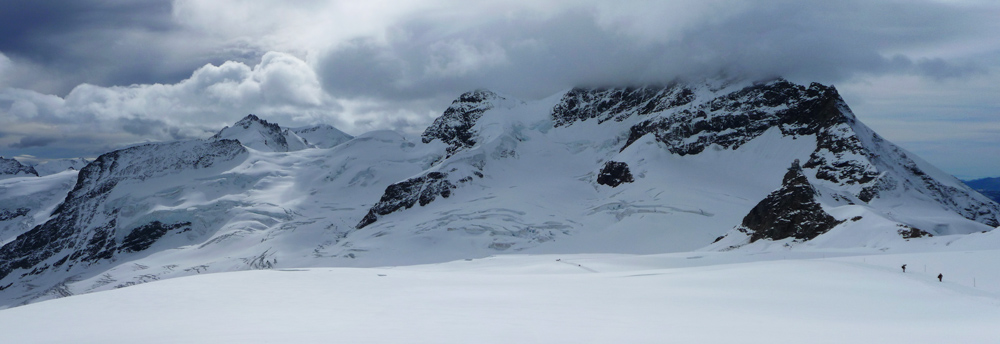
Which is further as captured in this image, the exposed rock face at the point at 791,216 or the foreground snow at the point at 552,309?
the exposed rock face at the point at 791,216

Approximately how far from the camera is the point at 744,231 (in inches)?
4082

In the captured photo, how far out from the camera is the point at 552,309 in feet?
87.0

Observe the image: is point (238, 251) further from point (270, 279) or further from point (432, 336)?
point (432, 336)

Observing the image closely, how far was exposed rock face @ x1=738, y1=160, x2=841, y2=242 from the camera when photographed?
89.2m

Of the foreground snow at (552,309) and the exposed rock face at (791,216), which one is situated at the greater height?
the exposed rock face at (791,216)

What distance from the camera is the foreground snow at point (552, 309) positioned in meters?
20.0

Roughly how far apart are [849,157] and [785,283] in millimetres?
160005

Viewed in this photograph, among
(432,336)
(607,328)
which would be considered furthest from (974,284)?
(432,336)

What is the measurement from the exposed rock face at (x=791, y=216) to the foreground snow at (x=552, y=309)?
49.1 metres

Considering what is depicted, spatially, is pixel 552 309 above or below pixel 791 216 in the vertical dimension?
below

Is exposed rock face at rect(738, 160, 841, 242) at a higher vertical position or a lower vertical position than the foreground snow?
higher

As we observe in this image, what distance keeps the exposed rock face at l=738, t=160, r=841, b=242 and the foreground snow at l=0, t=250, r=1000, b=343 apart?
49.1 meters

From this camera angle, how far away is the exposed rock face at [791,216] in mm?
89250

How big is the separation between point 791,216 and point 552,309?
267ft
